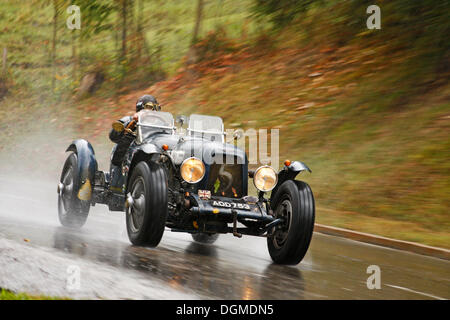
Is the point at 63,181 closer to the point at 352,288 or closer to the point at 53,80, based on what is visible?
the point at 352,288

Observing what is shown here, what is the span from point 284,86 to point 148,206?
14255 mm

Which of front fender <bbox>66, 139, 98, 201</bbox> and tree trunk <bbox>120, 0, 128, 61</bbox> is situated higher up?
tree trunk <bbox>120, 0, 128, 61</bbox>

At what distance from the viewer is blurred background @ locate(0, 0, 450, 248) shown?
14.0 meters

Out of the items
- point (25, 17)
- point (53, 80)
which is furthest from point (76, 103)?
point (25, 17)

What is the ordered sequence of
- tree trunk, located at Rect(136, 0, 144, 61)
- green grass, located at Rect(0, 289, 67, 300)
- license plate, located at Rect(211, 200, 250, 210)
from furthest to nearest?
1. tree trunk, located at Rect(136, 0, 144, 61)
2. license plate, located at Rect(211, 200, 250, 210)
3. green grass, located at Rect(0, 289, 67, 300)

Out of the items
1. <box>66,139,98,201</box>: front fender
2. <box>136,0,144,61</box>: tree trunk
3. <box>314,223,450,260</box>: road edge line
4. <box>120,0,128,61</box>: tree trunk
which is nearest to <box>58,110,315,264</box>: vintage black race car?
<box>66,139,98,201</box>: front fender

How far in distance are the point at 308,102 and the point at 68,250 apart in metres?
12.9

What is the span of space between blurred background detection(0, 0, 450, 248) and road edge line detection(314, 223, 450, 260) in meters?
0.39

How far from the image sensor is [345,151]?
15961 mm

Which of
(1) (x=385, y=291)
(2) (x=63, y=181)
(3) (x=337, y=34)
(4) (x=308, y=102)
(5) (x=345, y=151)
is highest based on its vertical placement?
(3) (x=337, y=34)

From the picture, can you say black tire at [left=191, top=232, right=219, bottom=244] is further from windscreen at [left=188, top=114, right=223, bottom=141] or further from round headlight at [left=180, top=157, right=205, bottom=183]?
round headlight at [left=180, top=157, right=205, bottom=183]

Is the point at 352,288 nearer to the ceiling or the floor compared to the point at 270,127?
nearer to the floor

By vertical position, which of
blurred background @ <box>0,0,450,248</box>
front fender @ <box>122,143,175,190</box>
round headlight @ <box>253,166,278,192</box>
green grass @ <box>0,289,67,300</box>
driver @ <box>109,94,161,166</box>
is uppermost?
blurred background @ <box>0,0,450,248</box>

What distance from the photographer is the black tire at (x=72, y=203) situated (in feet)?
31.5
